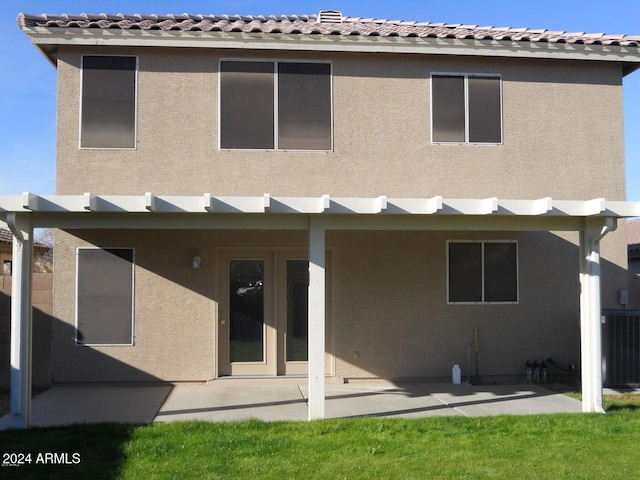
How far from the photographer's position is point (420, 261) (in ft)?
37.3

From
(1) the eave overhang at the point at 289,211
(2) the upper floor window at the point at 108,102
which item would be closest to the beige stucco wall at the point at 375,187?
(2) the upper floor window at the point at 108,102

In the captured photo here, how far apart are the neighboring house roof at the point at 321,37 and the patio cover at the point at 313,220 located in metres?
3.27

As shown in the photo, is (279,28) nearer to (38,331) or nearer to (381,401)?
(381,401)

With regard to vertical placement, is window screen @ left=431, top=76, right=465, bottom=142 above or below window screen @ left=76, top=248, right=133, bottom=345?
above

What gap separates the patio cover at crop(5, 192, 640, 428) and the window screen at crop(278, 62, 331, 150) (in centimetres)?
252

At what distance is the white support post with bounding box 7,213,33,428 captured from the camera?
26.7ft

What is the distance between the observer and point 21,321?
830 cm

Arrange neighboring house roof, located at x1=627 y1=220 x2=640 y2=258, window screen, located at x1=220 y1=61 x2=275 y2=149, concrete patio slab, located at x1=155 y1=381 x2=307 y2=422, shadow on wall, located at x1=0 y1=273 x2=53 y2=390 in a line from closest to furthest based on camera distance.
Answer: concrete patio slab, located at x1=155 y1=381 x2=307 y2=422, shadow on wall, located at x1=0 y1=273 x2=53 y2=390, window screen, located at x1=220 y1=61 x2=275 y2=149, neighboring house roof, located at x1=627 y1=220 x2=640 y2=258

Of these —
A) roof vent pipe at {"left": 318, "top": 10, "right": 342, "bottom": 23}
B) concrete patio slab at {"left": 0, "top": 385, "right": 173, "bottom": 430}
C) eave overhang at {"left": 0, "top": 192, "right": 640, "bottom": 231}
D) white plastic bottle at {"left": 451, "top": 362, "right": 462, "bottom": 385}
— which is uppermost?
roof vent pipe at {"left": 318, "top": 10, "right": 342, "bottom": 23}

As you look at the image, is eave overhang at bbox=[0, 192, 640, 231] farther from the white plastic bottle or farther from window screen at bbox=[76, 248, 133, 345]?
the white plastic bottle

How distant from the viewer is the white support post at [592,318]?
906 cm

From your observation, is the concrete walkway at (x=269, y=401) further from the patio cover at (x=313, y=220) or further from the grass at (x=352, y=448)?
the patio cover at (x=313, y=220)

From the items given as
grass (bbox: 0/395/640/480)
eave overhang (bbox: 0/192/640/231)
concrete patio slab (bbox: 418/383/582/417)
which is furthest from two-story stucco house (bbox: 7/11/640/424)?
grass (bbox: 0/395/640/480)

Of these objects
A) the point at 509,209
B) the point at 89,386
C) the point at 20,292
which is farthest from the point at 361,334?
the point at 20,292
